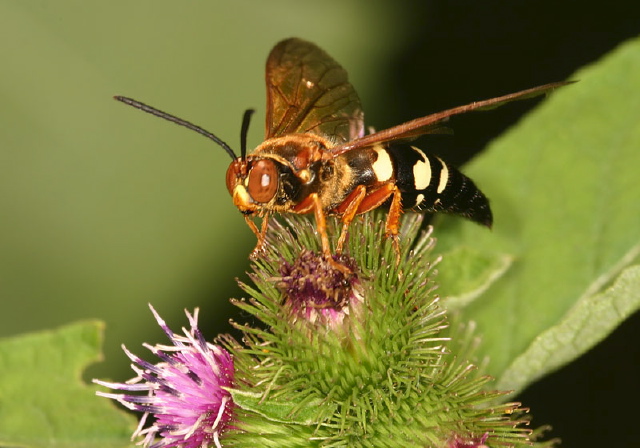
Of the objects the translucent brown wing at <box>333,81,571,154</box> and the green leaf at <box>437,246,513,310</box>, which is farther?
the green leaf at <box>437,246,513,310</box>

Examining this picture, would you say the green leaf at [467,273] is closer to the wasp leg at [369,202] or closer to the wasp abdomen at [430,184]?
the wasp abdomen at [430,184]

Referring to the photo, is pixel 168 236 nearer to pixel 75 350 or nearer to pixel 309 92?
pixel 75 350

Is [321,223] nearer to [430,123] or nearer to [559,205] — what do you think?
[430,123]

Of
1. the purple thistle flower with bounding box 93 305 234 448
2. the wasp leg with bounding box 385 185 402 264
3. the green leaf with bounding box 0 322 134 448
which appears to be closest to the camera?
the purple thistle flower with bounding box 93 305 234 448

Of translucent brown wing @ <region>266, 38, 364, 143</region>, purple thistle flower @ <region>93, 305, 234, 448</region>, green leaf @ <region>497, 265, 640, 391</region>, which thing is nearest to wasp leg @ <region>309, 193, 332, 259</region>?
purple thistle flower @ <region>93, 305, 234, 448</region>

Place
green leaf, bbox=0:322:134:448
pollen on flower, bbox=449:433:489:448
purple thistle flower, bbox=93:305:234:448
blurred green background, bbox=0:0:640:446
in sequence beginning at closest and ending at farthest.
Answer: pollen on flower, bbox=449:433:489:448 < purple thistle flower, bbox=93:305:234:448 < green leaf, bbox=0:322:134:448 < blurred green background, bbox=0:0:640:446

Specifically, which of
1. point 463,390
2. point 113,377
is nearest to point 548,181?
point 463,390

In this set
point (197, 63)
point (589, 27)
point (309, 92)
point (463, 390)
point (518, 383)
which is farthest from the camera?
point (589, 27)

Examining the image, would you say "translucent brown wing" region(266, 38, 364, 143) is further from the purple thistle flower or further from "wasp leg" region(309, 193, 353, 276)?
the purple thistle flower

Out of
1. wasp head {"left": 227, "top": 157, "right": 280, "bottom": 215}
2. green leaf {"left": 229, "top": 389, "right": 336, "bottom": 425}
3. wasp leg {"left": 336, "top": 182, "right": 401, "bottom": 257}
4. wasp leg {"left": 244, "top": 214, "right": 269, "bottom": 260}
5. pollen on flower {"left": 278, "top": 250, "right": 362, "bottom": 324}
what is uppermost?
wasp head {"left": 227, "top": 157, "right": 280, "bottom": 215}
